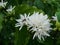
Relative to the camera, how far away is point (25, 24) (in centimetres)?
87

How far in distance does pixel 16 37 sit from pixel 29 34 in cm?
6

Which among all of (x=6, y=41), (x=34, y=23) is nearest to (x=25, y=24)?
(x=34, y=23)

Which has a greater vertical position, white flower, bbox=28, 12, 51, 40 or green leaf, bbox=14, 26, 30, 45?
white flower, bbox=28, 12, 51, 40

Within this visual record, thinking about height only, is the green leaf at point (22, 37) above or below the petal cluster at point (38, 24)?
below

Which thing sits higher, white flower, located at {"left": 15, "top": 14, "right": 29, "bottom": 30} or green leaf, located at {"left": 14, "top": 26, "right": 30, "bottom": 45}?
white flower, located at {"left": 15, "top": 14, "right": 29, "bottom": 30}

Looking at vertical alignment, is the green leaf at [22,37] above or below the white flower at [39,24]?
A: below

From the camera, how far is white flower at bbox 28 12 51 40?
844 millimetres

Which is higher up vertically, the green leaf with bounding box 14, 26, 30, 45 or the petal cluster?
the petal cluster

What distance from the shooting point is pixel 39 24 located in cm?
86

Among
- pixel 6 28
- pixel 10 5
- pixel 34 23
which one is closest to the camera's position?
pixel 34 23

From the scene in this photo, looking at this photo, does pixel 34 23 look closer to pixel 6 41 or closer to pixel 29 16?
pixel 29 16

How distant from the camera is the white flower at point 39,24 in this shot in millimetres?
844

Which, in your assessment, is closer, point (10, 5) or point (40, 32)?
point (40, 32)

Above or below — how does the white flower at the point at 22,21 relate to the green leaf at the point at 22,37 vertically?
above
